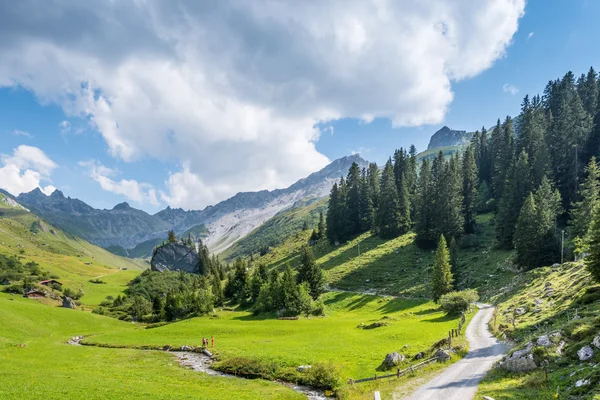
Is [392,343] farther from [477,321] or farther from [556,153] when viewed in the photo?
[556,153]

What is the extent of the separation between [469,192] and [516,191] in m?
22.6

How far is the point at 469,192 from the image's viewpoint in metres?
123

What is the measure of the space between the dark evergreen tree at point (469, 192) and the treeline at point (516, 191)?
35cm

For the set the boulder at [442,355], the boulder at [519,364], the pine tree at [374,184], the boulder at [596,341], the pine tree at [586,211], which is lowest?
the boulder at [442,355]

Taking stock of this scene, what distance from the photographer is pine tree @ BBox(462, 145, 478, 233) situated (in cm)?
11550

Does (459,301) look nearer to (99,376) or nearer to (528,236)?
(528,236)

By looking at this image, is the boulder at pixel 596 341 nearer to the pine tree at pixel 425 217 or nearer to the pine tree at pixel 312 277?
the pine tree at pixel 312 277

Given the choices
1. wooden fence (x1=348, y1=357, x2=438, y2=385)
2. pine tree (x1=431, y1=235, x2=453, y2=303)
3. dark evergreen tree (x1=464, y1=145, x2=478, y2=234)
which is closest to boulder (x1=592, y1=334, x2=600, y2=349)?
wooden fence (x1=348, y1=357, x2=438, y2=385)

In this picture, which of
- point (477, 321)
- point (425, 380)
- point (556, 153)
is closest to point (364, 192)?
point (556, 153)

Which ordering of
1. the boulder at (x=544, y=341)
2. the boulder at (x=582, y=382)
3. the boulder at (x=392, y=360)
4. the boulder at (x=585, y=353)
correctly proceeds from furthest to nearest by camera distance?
the boulder at (x=392, y=360)
the boulder at (x=544, y=341)
the boulder at (x=585, y=353)
the boulder at (x=582, y=382)

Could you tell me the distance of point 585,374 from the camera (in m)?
20.1

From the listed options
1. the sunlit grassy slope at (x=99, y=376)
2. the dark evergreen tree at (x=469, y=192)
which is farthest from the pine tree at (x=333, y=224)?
the sunlit grassy slope at (x=99, y=376)

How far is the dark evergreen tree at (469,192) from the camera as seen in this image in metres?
116

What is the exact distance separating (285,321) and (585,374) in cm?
5796
